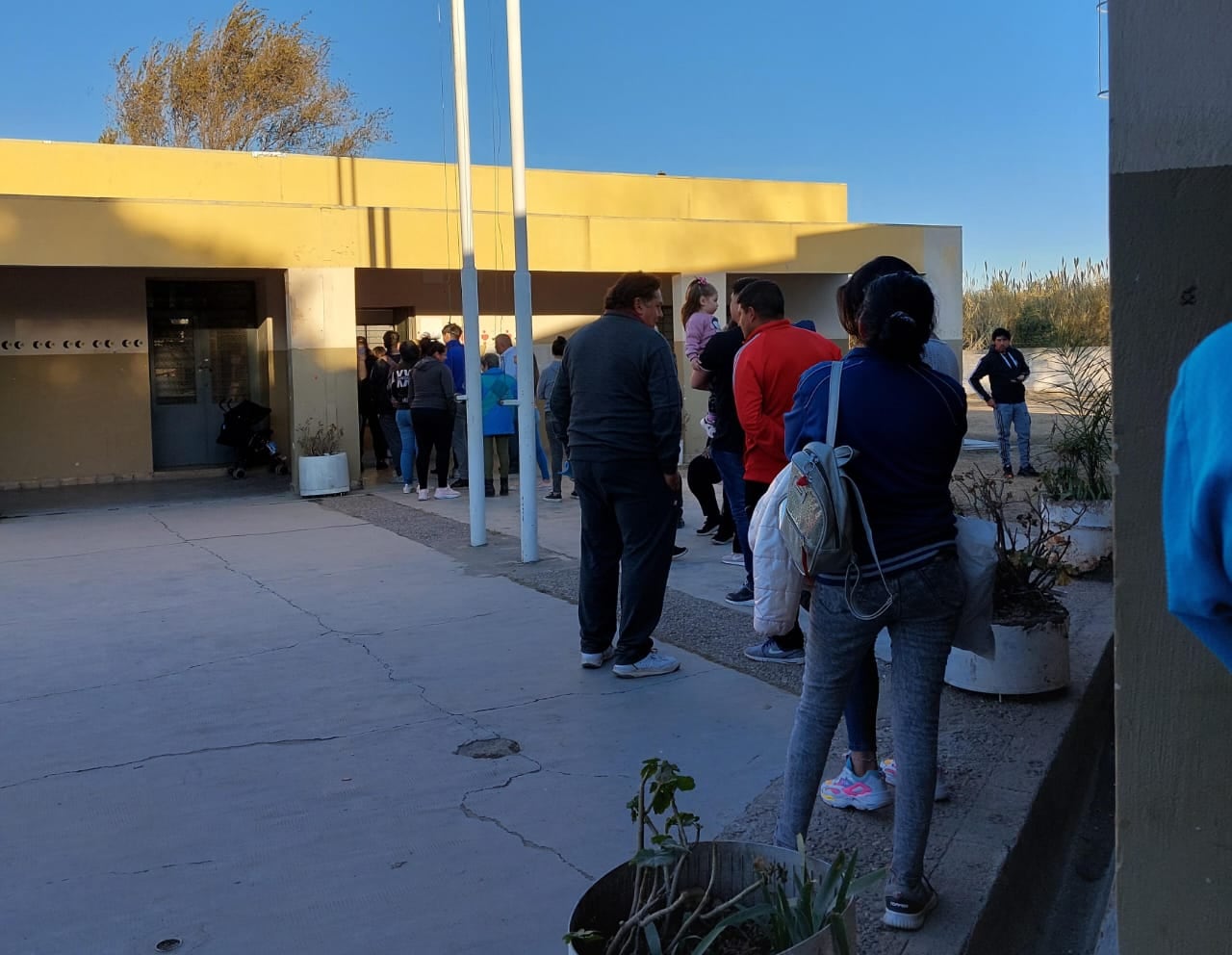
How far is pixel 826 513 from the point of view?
10.1 feet

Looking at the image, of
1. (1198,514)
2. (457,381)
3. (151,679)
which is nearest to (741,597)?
(151,679)

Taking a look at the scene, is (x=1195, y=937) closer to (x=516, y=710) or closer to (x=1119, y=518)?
(x=1119, y=518)

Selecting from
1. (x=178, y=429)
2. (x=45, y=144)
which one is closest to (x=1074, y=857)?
(x=178, y=429)

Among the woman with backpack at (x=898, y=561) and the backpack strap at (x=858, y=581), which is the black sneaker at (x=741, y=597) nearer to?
the woman with backpack at (x=898, y=561)

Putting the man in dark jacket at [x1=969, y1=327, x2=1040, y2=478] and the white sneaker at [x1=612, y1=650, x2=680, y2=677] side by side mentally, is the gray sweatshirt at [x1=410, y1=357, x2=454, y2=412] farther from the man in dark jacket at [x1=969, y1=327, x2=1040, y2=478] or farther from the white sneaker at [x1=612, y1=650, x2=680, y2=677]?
the white sneaker at [x1=612, y1=650, x2=680, y2=677]

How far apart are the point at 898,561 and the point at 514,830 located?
5.59 ft

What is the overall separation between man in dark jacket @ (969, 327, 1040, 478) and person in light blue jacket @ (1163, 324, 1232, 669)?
13.4 metres

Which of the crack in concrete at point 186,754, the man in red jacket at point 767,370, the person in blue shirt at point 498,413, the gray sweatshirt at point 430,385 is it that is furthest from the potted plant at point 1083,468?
the gray sweatshirt at point 430,385

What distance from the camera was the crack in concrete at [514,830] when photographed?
3738 millimetres

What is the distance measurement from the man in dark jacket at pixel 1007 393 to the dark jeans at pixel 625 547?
9650mm

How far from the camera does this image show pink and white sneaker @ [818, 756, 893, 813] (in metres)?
4.02

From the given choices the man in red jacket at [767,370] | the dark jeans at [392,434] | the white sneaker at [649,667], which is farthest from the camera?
the dark jeans at [392,434]

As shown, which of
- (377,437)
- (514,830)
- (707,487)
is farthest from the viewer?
(377,437)

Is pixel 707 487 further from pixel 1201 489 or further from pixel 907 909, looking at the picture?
pixel 1201 489
